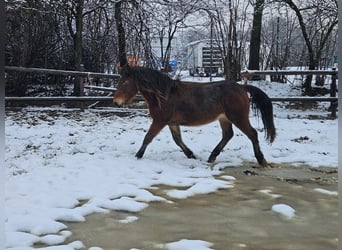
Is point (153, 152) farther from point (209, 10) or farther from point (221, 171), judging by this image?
point (209, 10)

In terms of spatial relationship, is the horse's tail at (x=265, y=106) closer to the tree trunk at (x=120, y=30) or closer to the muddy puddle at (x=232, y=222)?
the muddy puddle at (x=232, y=222)

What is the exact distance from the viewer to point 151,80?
11.1 ft

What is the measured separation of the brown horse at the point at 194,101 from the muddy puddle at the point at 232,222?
80 centimetres

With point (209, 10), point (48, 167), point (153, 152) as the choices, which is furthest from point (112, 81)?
point (48, 167)

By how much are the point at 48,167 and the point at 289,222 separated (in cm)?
174

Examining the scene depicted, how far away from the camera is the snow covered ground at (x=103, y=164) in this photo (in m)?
2.00

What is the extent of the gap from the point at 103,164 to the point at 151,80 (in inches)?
29.5

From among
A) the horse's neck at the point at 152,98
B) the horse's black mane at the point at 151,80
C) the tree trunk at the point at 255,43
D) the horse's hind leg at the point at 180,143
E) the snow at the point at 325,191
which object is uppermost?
the tree trunk at the point at 255,43

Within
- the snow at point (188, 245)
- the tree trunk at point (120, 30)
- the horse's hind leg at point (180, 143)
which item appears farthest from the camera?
the tree trunk at point (120, 30)

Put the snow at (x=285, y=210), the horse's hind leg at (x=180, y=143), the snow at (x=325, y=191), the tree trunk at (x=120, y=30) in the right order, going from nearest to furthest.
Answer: the snow at (x=285, y=210)
the snow at (x=325, y=191)
the horse's hind leg at (x=180, y=143)
the tree trunk at (x=120, y=30)

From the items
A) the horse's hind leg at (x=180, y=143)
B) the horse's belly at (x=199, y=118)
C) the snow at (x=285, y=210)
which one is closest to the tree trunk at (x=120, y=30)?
the horse's hind leg at (x=180, y=143)

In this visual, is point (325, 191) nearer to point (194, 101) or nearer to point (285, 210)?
point (285, 210)

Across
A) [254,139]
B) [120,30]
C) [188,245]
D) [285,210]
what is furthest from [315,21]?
[188,245]

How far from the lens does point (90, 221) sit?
1.99 m
